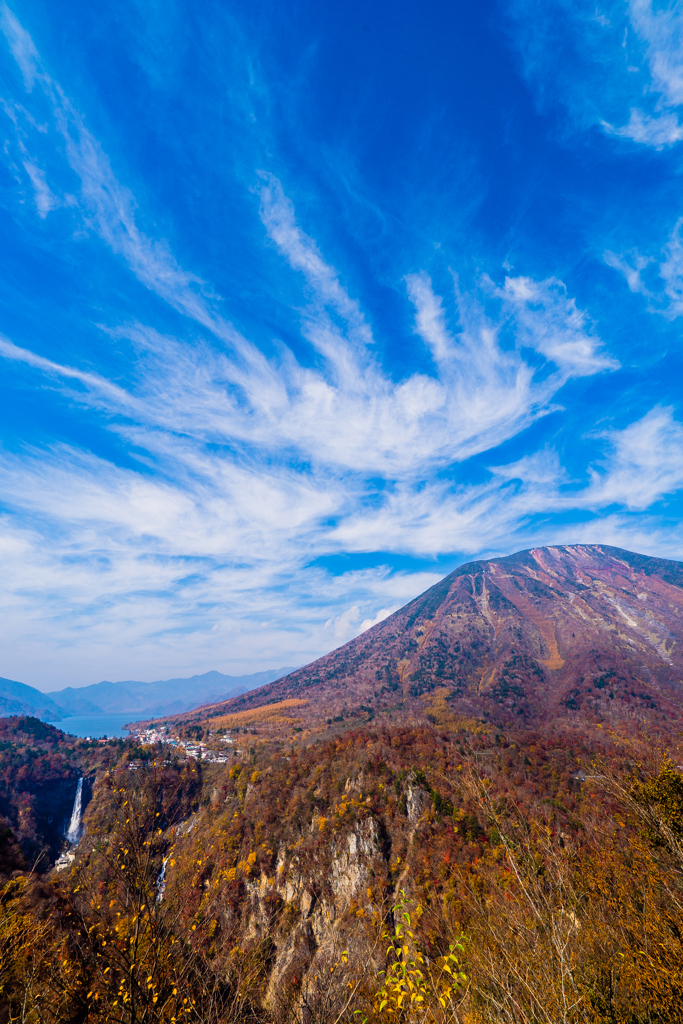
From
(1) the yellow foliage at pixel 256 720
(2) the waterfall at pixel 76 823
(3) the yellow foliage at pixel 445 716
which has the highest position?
(3) the yellow foliage at pixel 445 716

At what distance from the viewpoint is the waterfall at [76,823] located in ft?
328

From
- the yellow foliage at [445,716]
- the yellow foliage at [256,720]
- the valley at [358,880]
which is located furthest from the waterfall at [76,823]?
the yellow foliage at [445,716]

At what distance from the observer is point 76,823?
10219 centimetres

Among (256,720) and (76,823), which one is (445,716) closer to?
(256,720)

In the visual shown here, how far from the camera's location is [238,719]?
190875mm

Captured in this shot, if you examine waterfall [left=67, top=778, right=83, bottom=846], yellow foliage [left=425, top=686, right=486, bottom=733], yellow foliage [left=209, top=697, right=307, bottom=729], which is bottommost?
waterfall [left=67, top=778, right=83, bottom=846]

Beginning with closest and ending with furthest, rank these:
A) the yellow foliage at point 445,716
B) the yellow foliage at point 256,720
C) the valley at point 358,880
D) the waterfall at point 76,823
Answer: the valley at point 358,880
the waterfall at point 76,823
the yellow foliage at point 445,716
the yellow foliage at point 256,720

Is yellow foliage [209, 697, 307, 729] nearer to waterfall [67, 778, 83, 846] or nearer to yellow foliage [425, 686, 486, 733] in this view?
yellow foliage [425, 686, 486, 733]

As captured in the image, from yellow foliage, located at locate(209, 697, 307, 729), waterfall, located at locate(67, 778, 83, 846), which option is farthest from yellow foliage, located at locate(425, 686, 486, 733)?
waterfall, located at locate(67, 778, 83, 846)

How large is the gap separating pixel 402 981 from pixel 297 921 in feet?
194

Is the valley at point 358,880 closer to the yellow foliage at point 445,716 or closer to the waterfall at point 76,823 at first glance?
the waterfall at point 76,823

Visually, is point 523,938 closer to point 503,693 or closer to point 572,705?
point 572,705

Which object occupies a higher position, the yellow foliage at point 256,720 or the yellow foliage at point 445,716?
the yellow foliage at point 445,716

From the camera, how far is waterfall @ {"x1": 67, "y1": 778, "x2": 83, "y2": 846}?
3932 inches
